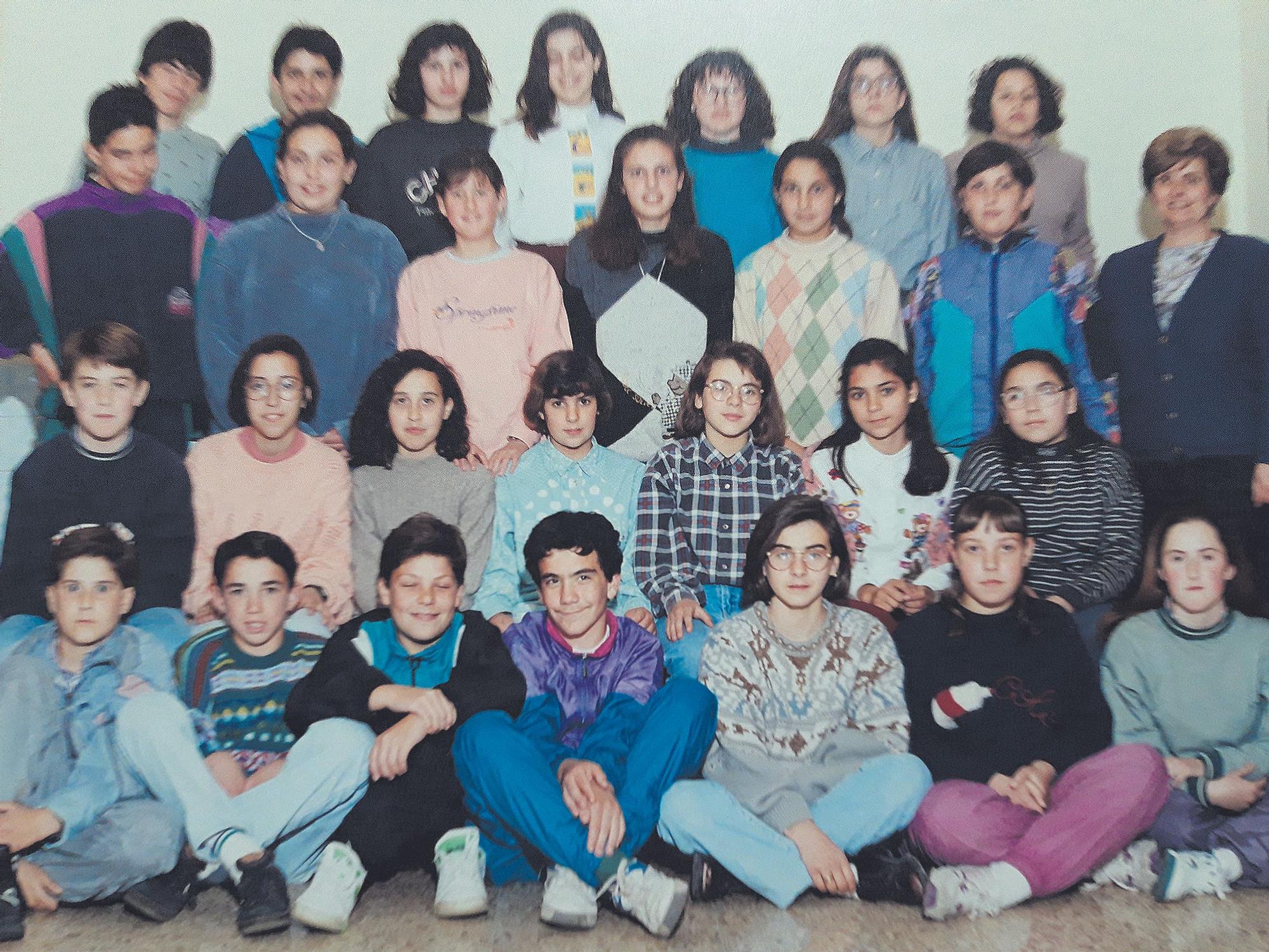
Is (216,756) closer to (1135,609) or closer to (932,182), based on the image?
(1135,609)

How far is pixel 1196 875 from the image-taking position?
232 cm

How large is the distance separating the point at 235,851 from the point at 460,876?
425 mm

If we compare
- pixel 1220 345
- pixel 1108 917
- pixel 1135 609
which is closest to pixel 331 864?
pixel 1108 917

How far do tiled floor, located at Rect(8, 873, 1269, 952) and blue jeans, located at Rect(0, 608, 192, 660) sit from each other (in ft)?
1.84

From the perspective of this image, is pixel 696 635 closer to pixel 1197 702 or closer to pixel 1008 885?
pixel 1008 885

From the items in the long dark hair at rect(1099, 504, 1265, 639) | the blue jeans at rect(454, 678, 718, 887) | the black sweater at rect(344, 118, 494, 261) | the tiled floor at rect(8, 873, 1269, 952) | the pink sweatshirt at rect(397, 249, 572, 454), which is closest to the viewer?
the tiled floor at rect(8, 873, 1269, 952)

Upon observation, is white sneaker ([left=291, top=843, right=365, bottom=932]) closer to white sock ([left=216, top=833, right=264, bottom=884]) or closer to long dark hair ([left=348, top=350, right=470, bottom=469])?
white sock ([left=216, top=833, right=264, bottom=884])

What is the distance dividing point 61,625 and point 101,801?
1.38 ft

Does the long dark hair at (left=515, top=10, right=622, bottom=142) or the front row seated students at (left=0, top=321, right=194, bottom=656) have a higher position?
the long dark hair at (left=515, top=10, right=622, bottom=142)

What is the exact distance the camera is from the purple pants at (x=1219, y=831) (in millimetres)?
2363

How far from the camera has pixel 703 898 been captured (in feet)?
7.50

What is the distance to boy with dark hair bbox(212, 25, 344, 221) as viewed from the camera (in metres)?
3.06

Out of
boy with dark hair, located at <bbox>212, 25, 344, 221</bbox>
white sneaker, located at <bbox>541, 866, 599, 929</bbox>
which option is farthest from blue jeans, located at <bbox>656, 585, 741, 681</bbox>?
boy with dark hair, located at <bbox>212, 25, 344, 221</bbox>

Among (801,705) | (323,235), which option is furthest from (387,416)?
(801,705)
